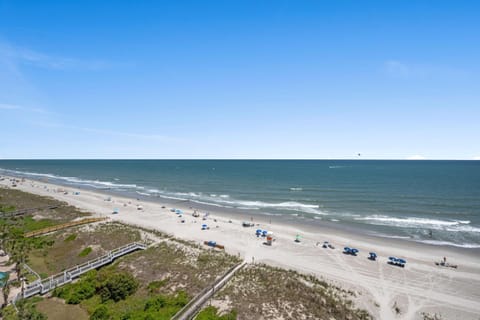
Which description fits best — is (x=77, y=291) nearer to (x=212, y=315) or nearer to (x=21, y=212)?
(x=212, y=315)

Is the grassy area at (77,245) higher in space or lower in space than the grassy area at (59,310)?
higher

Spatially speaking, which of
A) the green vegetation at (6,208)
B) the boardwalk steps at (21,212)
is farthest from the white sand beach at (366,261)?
the green vegetation at (6,208)

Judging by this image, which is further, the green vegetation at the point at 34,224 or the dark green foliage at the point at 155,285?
the green vegetation at the point at 34,224

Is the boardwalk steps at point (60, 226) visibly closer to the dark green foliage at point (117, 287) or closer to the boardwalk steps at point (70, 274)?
the boardwalk steps at point (70, 274)

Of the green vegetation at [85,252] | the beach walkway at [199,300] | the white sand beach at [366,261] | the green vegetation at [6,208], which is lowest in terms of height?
the white sand beach at [366,261]

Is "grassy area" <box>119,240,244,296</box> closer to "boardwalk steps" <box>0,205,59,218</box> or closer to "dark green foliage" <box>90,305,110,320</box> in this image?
"dark green foliage" <box>90,305,110,320</box>

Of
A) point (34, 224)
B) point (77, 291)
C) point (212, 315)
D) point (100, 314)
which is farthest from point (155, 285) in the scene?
point (34, 224)

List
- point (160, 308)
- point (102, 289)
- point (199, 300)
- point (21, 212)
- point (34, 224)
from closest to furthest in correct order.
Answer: point (160, 308) < point (199, 300) < point (102, 289) < point (34, 224) < point (21, 212)
